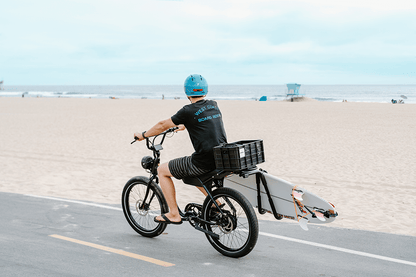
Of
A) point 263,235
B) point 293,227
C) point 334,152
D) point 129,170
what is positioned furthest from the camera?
point 334,152

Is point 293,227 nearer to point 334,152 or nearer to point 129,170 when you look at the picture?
point 129,170

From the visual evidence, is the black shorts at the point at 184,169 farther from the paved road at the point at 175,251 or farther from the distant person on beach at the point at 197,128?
the paved road at the point at 175,251

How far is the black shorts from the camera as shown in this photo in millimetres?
4637

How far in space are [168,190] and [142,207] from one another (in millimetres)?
714

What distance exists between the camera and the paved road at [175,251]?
4230mm

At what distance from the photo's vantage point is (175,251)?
482 centimetres

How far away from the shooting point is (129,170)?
10742 mm

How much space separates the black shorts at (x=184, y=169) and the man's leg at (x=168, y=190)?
0.09 metres

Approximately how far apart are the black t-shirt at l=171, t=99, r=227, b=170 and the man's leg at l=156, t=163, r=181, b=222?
44 cm

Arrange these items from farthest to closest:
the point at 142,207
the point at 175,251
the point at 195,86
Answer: the point at 142,207
the point at 175,251
the point at 195,86

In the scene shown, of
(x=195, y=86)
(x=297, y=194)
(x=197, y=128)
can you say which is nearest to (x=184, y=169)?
(x=197, y=128)

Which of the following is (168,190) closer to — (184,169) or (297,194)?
(184,169)

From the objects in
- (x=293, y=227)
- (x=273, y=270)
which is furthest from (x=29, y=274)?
(x=293, y=227)

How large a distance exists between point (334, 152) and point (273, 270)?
10.1m
